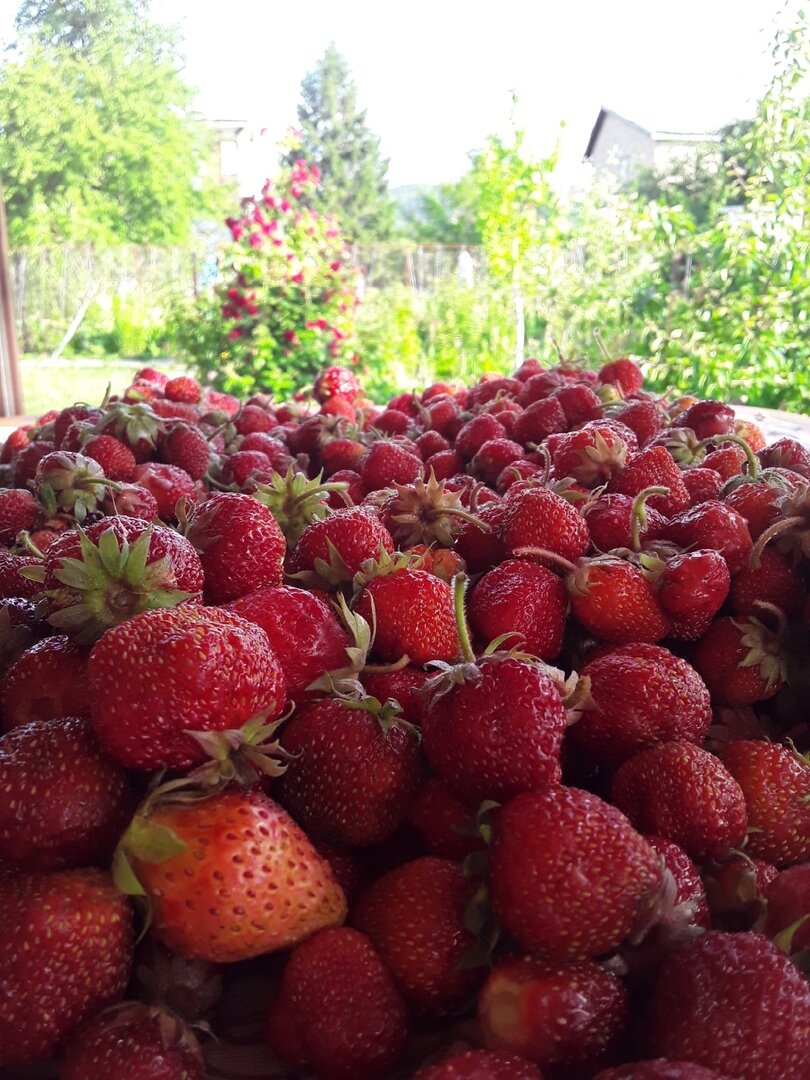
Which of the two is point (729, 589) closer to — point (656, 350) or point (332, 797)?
point (332, 797)

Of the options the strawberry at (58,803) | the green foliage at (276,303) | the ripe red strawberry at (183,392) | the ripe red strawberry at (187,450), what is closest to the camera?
the strawberry at (58,803)

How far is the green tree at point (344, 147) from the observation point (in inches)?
880

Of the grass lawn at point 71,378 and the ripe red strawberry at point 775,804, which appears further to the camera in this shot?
the grass lawn at point 71,378

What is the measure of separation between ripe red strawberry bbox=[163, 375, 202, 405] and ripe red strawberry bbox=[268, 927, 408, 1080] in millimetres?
2027

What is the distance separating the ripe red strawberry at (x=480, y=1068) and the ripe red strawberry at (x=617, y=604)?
0.54 m

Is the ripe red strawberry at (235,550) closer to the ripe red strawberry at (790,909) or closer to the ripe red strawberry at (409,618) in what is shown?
the ripe red strawberry at (409,618)

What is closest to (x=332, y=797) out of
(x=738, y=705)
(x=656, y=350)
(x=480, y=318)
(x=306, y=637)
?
(x=306, y=637)

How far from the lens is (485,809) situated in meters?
0.68

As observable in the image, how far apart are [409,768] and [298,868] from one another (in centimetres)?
15

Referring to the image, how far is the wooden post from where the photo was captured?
15.4ft

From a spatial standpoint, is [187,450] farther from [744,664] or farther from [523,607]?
[744,664]

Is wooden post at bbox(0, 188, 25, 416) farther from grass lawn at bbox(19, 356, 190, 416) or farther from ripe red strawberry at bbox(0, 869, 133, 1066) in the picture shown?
ripe red strawberry at bbox(0, 869, 133, 1066)

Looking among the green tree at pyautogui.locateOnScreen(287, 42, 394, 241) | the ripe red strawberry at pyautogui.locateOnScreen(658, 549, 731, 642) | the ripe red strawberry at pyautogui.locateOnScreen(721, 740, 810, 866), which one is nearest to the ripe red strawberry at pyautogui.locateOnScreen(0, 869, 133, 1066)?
the ripe red strawberry at pyautogui.locateOnScreen(721, 740, 810, 866)

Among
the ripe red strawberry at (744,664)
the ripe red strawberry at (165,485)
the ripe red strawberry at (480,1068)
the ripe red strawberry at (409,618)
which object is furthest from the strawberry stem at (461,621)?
the ripe red strawberry at (165,485)
